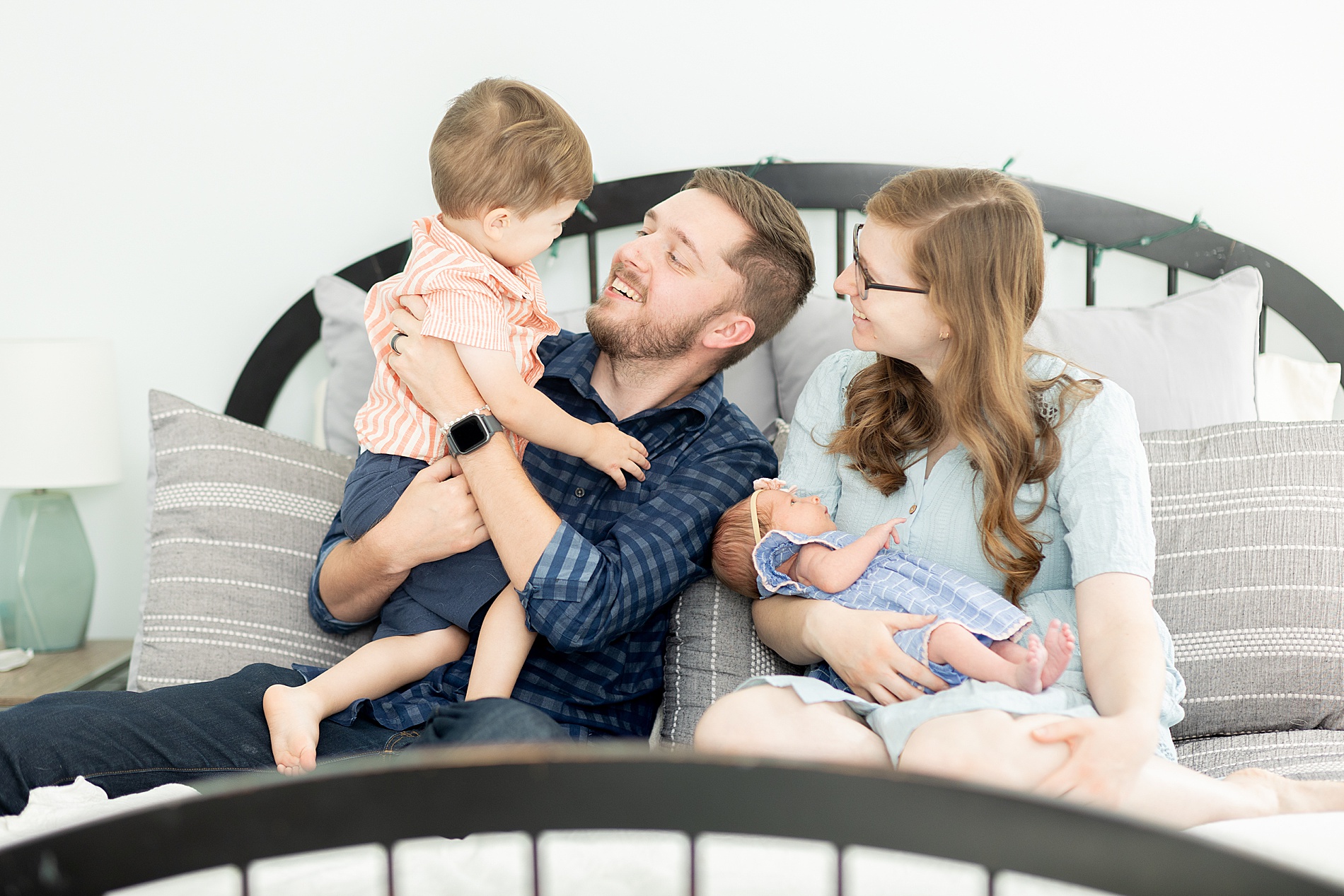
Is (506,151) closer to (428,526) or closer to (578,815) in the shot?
(428,526)

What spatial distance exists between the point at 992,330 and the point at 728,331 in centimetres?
53

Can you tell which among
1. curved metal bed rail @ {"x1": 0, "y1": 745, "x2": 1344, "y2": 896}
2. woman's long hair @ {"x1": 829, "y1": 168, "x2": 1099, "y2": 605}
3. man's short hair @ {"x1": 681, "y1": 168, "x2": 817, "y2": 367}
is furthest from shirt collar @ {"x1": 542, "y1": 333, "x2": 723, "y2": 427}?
curved metal bed rail @ {"x1": 0, "y1": 745, "x2": 1344, "y2": 896}

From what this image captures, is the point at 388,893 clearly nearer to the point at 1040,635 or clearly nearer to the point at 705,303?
the point at 1040,635

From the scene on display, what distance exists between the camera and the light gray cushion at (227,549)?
1.57 metres

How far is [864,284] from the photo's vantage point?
1371mm

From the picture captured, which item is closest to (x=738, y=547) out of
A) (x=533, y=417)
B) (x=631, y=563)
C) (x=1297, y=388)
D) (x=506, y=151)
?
(x=631, y=563)

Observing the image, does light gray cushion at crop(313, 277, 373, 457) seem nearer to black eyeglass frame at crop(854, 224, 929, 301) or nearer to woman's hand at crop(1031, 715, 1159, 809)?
black eyeglass frame at crop(854, 224, 929, 301)

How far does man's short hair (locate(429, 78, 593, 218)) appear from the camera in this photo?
1.41 metres

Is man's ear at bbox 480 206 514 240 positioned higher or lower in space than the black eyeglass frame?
higher

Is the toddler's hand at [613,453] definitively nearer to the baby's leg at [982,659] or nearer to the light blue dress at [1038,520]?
the light blue dress at [1038,520]

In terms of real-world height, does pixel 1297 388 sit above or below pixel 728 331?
below

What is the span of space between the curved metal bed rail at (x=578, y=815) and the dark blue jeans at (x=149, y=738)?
0.63 m

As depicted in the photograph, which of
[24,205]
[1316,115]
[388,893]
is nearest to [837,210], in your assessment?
[1316,115]

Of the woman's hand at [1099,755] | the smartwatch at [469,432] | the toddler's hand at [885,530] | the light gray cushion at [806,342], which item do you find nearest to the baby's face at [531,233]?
the smartwatch at [469,432]
